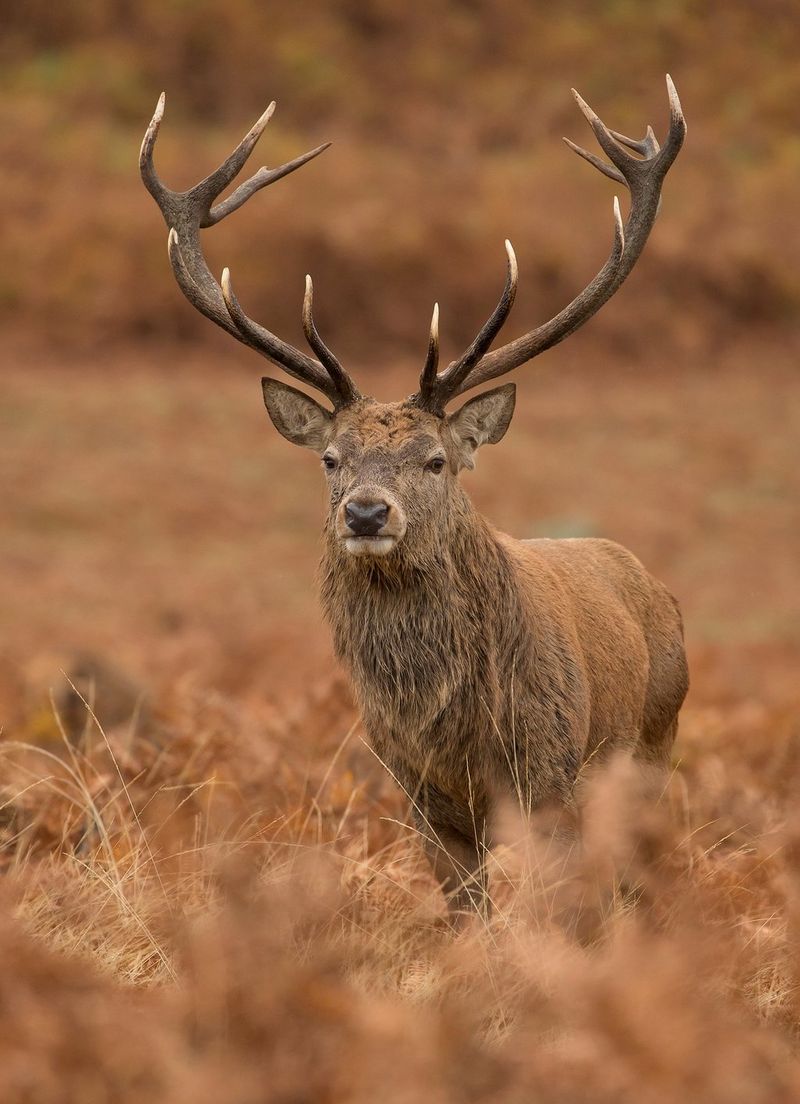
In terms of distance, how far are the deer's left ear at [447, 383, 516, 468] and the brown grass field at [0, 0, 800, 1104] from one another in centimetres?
152

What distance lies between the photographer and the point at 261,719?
8.30m

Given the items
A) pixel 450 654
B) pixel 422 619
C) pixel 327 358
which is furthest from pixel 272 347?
pixel 450 654

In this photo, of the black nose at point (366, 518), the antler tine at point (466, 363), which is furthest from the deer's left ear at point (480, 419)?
the black nose at point (366, 518)

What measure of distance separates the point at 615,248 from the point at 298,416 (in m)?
A: 1.39

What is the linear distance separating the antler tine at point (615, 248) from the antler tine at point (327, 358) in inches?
15.3

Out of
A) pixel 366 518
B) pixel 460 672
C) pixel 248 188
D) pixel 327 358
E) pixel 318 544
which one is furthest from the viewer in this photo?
pixel 248 188

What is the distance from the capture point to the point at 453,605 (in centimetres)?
568

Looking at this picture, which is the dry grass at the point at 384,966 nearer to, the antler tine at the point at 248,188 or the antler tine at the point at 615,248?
the antler tine at the point at 615,248

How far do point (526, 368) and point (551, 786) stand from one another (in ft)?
61.4

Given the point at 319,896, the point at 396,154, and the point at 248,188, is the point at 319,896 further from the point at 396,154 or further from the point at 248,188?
the point at 396,154

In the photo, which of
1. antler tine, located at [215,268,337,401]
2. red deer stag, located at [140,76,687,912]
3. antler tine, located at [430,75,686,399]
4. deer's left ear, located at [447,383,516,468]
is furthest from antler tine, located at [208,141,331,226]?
deer's left ear, located at [447,383,516,468]

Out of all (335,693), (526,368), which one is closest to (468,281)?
(526,368)

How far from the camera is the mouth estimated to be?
17.9 ft

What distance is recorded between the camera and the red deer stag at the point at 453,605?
554 centimetres
